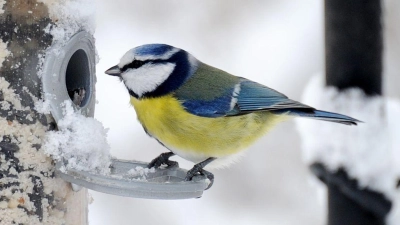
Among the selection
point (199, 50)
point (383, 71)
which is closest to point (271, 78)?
point (199, 50)

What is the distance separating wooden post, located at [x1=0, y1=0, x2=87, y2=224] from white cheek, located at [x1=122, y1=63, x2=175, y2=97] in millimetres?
430

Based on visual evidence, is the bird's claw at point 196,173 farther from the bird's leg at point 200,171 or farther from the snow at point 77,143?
the snow at point 77,143

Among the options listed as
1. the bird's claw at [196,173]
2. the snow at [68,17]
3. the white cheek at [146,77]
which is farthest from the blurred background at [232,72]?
the snow at [68,17]

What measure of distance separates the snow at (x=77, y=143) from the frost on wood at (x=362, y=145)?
2.21 ft

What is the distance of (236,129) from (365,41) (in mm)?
610

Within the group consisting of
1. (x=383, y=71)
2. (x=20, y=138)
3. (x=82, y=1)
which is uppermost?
(x=82, y=1)

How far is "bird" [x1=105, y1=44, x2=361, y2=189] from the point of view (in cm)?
217

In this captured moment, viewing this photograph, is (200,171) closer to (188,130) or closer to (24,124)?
(188,130)

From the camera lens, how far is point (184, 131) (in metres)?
2.16

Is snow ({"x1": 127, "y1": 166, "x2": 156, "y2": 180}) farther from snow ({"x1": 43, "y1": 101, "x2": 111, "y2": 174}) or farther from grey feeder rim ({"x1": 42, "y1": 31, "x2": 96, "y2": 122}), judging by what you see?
grey feeder rim ({"x1": 42, "y1": 31, "x2": 96, "y2": 122})

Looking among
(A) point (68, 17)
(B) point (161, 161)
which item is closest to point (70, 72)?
(A) point (68, 17)

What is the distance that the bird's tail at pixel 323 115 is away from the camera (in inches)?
82.5

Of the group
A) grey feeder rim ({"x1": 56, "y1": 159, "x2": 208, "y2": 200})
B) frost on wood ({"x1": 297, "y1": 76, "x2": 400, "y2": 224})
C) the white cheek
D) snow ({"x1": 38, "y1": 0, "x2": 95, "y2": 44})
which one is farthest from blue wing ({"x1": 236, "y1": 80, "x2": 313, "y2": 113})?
snow ({"x1": 38, "y1": 0, "x2": 95, "y2": 44})

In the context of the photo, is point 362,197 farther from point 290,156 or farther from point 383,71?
point 290,156
